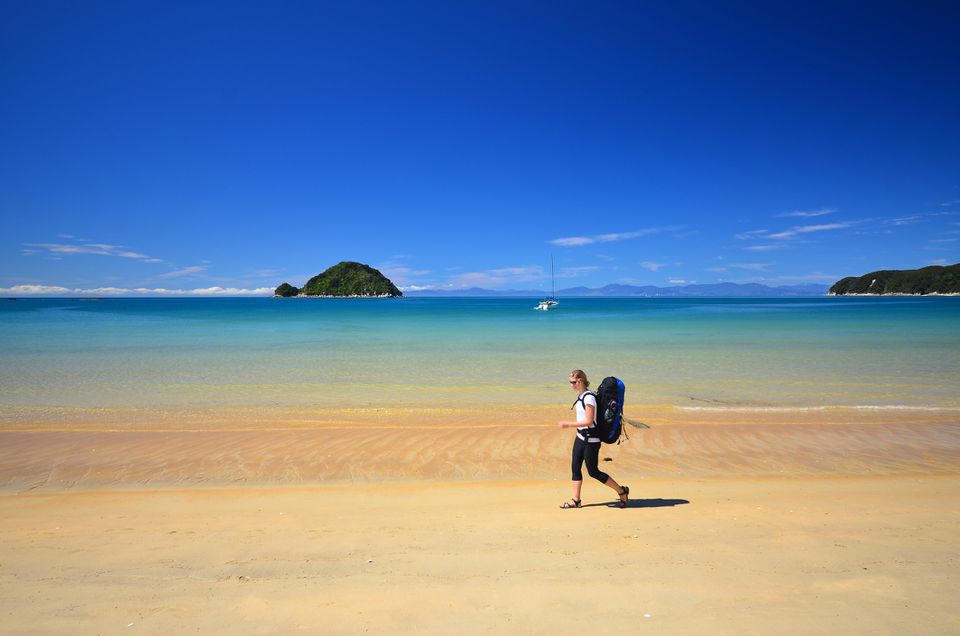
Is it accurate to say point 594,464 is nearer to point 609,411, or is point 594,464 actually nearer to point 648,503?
point 609,411

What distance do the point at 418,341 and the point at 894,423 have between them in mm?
29373

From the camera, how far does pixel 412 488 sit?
27.4ft

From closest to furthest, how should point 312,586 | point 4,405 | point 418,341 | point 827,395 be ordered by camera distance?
point 312,586 → point 4,405 → point 827,395 → point 418,341

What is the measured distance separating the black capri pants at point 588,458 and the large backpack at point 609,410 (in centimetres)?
35

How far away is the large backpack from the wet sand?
1235 mm

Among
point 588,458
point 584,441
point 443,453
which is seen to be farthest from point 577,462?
point 443,453

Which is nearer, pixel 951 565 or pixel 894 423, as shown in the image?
pixel 951 565

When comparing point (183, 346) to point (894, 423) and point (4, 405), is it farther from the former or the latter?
point (894, 423)

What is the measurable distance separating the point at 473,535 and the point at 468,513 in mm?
834

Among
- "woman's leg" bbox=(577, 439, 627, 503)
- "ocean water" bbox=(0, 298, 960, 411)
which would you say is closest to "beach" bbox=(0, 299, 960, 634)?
"ocean water" bbox=(0, 298, 960, 411)

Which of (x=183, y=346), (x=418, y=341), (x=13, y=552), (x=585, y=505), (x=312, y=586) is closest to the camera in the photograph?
(x=312, y=586)

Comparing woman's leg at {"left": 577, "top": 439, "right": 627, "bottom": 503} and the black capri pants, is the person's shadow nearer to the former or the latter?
woman's leg at {"left": 577, "top": 439, "right": 627, "bottom": 503}

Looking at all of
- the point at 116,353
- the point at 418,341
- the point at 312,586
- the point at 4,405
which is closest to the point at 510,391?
the point at 312,586

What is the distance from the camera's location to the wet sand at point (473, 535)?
448cm
